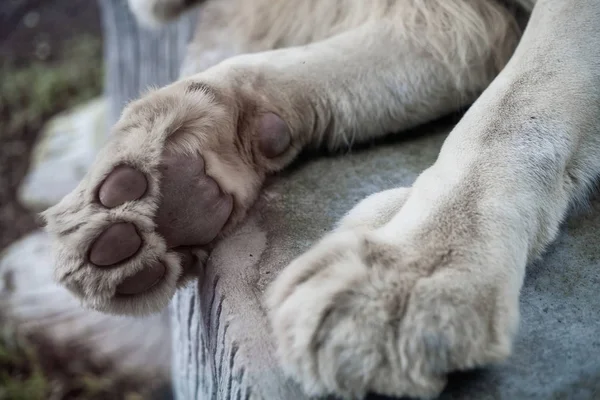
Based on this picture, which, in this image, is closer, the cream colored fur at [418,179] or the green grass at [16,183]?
the cream colored fur at [418,179]

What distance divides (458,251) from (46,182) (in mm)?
2397

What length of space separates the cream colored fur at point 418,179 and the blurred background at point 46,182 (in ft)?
0.86

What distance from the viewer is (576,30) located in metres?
0.88

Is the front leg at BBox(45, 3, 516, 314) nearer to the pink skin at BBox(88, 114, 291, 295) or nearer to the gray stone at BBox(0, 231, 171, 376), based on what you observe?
the pink skin at BBox(88, 114, 291, 295)

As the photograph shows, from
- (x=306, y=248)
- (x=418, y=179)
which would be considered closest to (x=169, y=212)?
(x=306, y=248)

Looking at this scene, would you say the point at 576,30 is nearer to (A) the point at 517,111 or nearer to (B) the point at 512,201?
(A) the point at 517,111

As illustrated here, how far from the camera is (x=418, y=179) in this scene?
0.80m

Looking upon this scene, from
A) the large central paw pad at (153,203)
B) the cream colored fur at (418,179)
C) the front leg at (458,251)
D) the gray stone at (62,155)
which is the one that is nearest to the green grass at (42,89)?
the gray stone at (62,155)

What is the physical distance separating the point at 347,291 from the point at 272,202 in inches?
13.2

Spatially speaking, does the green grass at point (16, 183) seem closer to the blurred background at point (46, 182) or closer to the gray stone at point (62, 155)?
the blurred background at point (46, 182)

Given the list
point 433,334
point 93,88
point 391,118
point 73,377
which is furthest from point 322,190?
point 93,88

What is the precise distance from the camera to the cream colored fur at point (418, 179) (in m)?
0.60

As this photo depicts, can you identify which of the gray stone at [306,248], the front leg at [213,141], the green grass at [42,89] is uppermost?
the front leg at [213,141]

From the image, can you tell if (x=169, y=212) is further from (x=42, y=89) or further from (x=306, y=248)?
(x=42, y=89)
